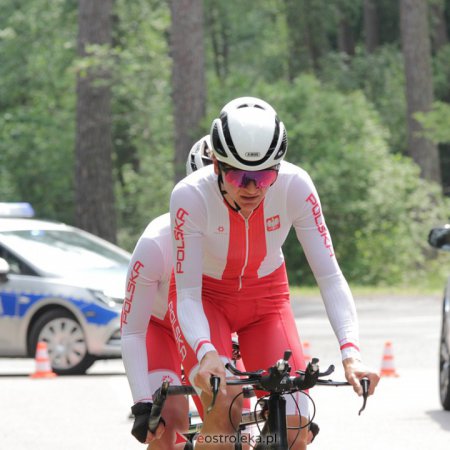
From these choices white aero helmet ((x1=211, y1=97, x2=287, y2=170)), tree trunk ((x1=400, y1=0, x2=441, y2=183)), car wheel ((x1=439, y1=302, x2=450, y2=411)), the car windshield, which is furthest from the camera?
tree trunk ((x1=400, y1=0, x2=441, y2=183))

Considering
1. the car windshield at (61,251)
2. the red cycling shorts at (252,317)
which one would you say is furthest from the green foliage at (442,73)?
the red cycling shorts at (252,317)

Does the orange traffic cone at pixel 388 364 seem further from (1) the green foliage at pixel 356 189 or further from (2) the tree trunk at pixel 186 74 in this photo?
(1) the green foliage at pixel 356 189

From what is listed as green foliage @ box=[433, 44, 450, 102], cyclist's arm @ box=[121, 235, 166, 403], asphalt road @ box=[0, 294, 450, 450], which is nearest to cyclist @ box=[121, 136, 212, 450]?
cyclist's arm @ box=[121, 235, 166, 403]

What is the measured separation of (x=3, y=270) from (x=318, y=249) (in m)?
9.71

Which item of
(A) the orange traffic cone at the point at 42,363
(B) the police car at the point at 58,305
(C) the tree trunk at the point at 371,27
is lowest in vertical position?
(A) the orange traffic cone at the point at 42,363

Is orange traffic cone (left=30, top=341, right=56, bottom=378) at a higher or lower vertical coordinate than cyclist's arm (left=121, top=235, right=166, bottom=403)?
lower

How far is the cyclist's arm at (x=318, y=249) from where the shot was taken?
548 cm

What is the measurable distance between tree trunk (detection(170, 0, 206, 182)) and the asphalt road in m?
9.82

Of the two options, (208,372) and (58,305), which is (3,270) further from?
(208,372)

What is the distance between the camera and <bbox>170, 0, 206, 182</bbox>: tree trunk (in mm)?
27062

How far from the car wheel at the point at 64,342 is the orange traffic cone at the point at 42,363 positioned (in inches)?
12.4

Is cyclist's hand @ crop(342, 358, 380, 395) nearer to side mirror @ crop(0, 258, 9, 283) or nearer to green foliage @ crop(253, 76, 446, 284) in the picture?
side mirror @ crop(0, 258, 9, 283)

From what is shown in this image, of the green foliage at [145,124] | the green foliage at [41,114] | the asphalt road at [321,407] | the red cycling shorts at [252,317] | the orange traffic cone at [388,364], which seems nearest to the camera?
Answer: the red cycling shorts at [252,317]

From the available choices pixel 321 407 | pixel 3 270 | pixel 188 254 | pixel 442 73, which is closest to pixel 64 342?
pixel 3 270
